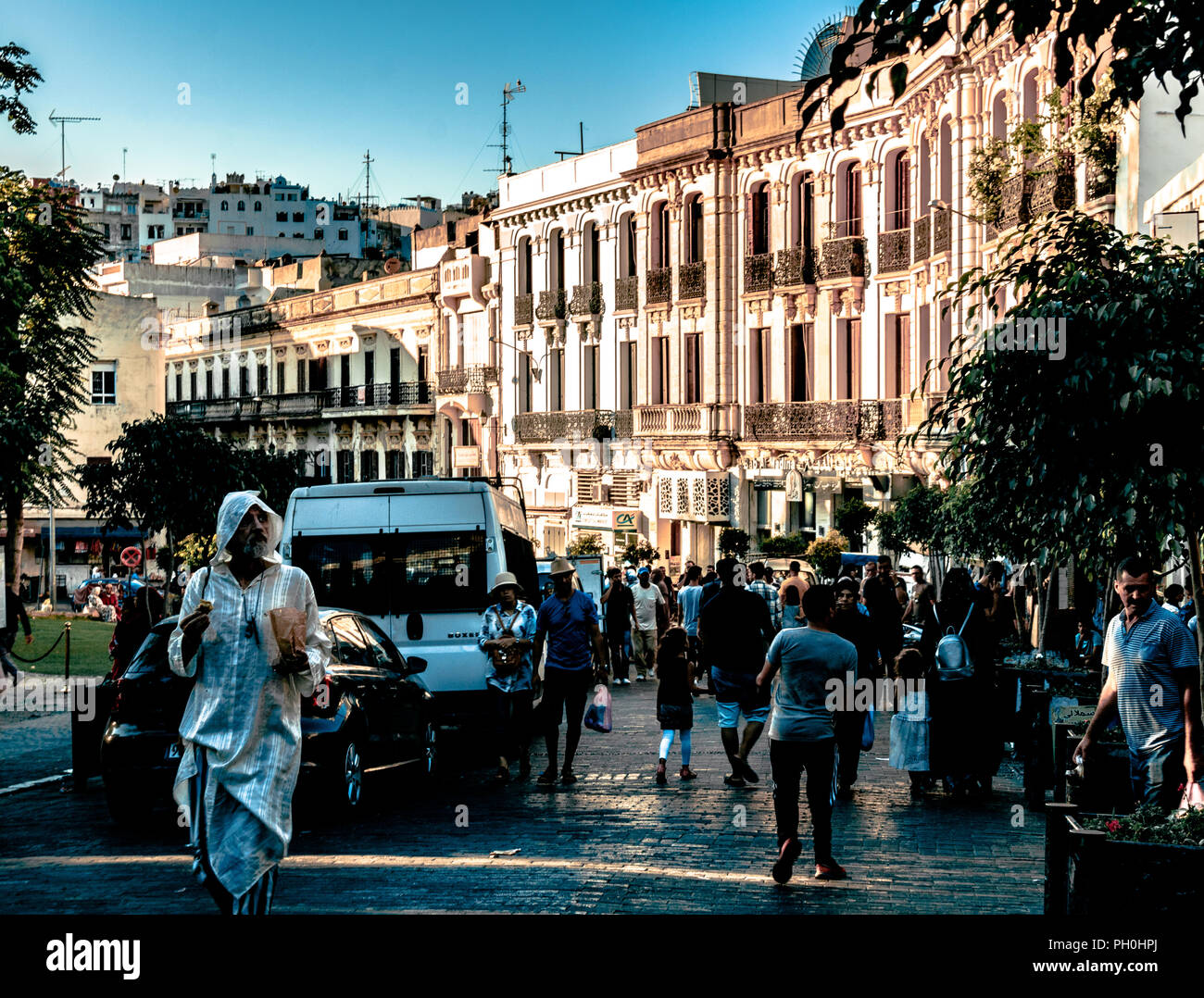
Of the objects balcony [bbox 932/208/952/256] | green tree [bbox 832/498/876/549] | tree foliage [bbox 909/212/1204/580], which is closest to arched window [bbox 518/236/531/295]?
balcony [bbox 932/208/952/256]

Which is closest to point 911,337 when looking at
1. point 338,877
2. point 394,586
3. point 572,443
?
point 572,443

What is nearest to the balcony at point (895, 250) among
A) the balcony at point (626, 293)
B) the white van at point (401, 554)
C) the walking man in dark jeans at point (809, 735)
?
the balcony at point (626, 293)

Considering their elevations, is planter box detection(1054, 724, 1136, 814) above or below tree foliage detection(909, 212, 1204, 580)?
below

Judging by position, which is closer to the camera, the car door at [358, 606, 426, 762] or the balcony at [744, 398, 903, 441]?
the car door at [358, 606, 426, 762]

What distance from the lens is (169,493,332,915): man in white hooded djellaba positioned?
6.35 metres

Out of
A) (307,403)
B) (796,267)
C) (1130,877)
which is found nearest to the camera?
(1130,877)

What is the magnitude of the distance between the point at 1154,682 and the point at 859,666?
18.5ft

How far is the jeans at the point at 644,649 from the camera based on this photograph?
27578mm

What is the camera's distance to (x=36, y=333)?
22.7m

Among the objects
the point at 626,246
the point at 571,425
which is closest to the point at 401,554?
the point at 626,246

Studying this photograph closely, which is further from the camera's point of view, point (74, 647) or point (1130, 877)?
point (74, 647)

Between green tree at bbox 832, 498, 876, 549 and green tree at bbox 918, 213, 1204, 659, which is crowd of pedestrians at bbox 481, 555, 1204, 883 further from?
green tree at bbox 832, 498, 876, 549

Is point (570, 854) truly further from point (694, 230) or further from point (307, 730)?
point (694, 230)

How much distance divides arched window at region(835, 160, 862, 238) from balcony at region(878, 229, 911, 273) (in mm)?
1576
